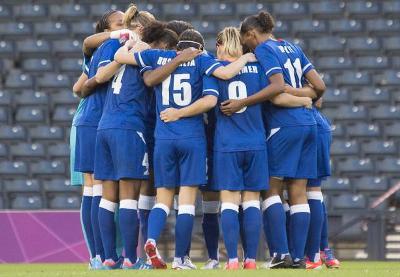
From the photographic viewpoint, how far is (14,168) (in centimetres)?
1509

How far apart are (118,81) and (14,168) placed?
7.17m

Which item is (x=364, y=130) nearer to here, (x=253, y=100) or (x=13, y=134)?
(x=13, y=134)

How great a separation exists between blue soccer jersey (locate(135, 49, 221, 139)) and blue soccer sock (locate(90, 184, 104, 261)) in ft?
2.59

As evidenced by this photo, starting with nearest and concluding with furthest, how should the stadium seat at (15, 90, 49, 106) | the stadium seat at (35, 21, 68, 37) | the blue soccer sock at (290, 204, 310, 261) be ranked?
the blue soccer sock at (290, 204, 310, 261)
the stadium seat at (15, 90, 49, 106)
the stadium seat at (35, 21, 68, 37)

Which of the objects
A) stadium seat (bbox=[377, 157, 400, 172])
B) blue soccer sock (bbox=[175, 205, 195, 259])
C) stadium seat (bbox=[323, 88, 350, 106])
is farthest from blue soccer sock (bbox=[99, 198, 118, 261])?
stadium seat (bbox=[323, 88, 350, 106])

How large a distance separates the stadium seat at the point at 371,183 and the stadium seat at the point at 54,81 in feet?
14.7

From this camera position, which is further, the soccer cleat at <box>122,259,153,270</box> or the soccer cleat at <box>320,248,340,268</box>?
the soccer cleat at <box>320,248,340,268</box>

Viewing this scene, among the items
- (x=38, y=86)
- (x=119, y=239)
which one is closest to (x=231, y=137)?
(x=119, y=239)

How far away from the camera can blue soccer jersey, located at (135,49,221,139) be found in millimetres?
7914

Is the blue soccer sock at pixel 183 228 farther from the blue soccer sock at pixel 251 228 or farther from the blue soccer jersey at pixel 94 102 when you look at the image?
the blue soccer jersey at pixel 94 102

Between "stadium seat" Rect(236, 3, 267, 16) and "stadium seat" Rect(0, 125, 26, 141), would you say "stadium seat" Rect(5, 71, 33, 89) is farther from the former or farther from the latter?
"stadium seat" Rect(236, 3, 267, 16)

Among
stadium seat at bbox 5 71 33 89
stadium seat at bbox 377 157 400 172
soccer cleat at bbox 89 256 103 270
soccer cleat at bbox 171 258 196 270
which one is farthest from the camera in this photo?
stadium seat at bbox 5 71 33 89

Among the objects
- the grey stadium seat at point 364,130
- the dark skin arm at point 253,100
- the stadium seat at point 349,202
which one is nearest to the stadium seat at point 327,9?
the grey stadium seat at point 364,130

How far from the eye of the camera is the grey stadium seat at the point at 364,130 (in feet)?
49.6
